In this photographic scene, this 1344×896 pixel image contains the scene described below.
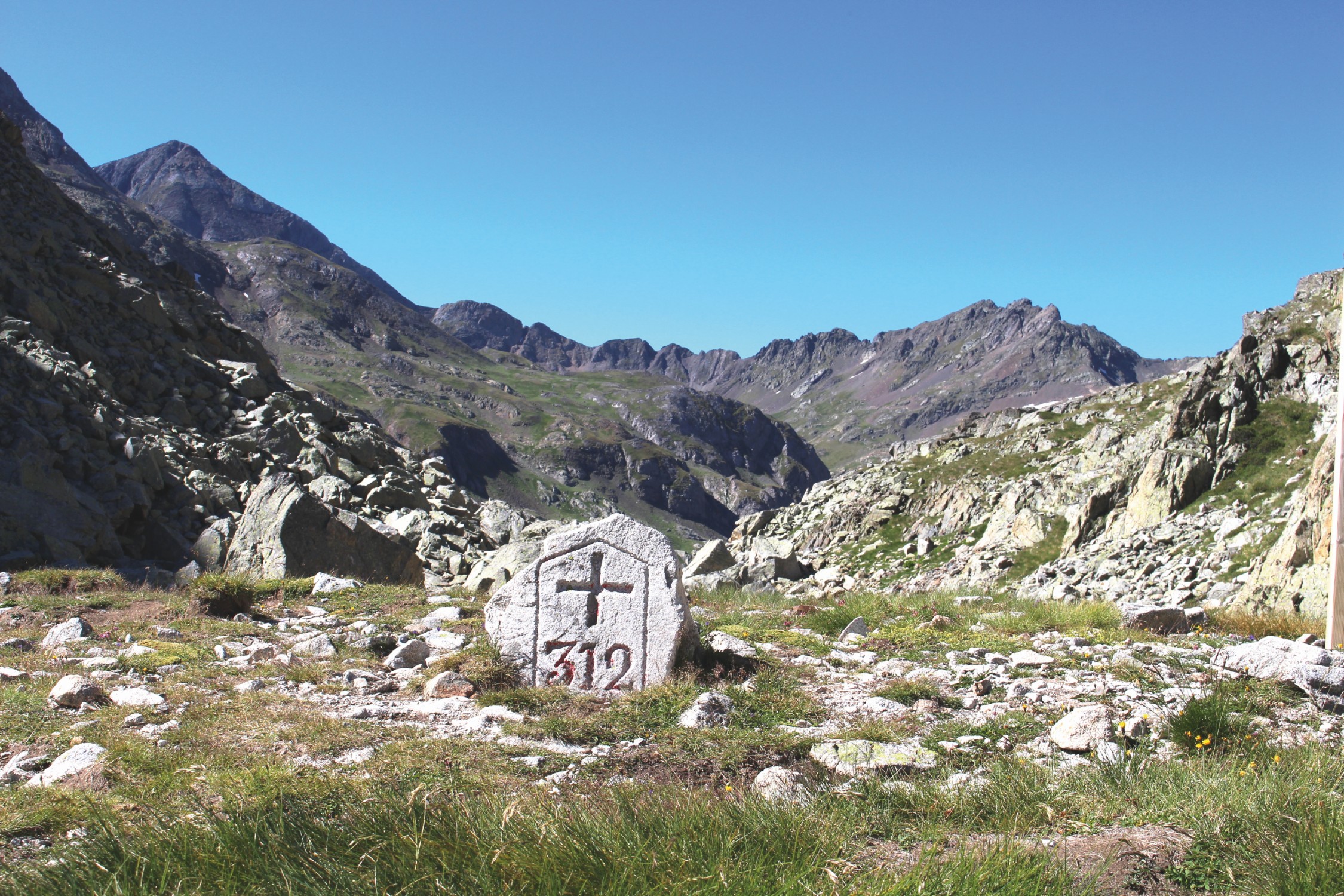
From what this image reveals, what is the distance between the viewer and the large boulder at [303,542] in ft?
61.7

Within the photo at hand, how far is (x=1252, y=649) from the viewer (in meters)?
8.87

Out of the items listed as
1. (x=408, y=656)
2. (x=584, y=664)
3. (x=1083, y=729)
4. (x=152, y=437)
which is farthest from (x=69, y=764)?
(x=152, y=437)

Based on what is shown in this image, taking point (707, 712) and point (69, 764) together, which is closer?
point (69, 764)

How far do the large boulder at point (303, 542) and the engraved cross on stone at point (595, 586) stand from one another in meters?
10.6

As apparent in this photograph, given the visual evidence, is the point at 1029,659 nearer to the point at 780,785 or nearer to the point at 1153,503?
the point at 780,785

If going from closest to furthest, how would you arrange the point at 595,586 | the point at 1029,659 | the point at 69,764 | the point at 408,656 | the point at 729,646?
the point at 69,764
the point at 595,586
the point at 1029,659
the point at 408,656
the point at 729,646

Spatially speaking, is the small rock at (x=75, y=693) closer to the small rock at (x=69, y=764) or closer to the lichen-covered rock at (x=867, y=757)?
the small rock at (x=69, y=764)

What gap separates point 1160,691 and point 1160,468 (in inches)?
902

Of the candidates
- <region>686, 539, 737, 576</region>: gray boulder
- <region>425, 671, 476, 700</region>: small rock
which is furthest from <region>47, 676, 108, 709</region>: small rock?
<region>686, 539, 737, 576</region>: gray boulder

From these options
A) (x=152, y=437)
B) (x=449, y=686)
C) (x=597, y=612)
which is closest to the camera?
(x=449, y=686)

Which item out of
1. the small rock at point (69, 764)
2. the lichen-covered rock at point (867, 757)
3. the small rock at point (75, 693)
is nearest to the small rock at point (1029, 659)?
the lichen-covered rock at point (867, 757)

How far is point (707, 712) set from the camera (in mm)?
7879

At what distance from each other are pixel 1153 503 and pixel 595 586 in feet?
80.4

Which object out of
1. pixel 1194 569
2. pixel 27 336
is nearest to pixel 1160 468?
pixel 1194 569
